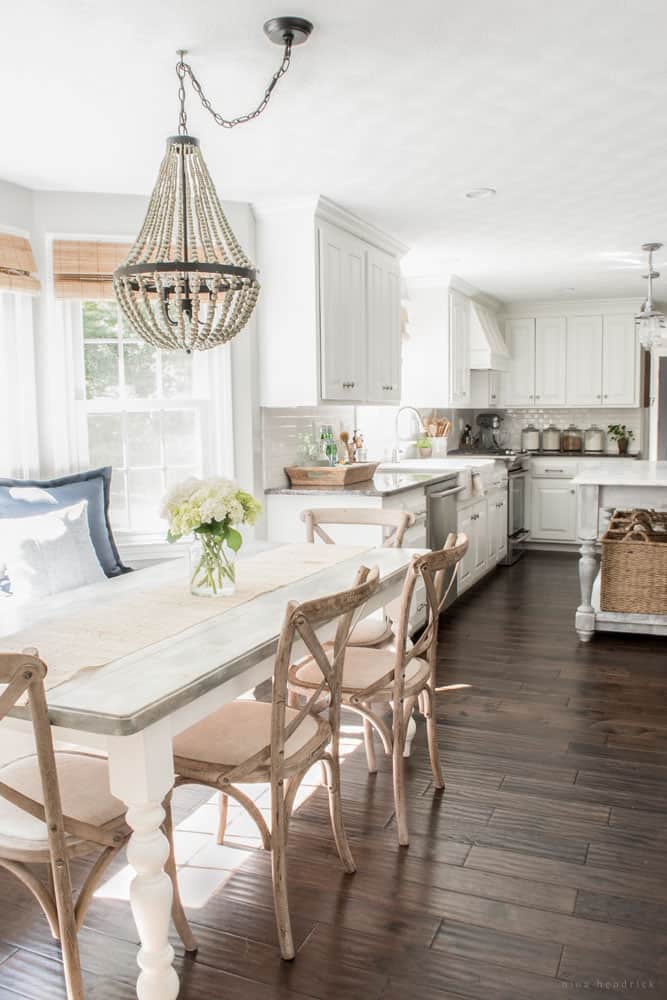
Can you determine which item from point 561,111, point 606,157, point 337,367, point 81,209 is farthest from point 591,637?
point 81,209

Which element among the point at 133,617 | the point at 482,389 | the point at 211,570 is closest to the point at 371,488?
the point at 211,570

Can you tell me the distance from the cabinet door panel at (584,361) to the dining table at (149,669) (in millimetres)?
5868

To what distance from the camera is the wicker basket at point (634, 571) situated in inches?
186

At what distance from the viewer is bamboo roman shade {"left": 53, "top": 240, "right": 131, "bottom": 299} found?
4113 mm

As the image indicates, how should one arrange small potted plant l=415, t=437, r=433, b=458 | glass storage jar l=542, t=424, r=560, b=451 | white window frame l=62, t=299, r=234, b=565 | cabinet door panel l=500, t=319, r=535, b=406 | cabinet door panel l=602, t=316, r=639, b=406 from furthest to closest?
glass storage jar l=542, t=424, r=560, b=451
cabinet door panel l=500, t=319, r=535, b=406
cabinet door panel l=602, t=316, r=639, b=406
small potted plant l=415, t=437, r=433, b=458
white window frame l=62, t=299, r=234, b=565

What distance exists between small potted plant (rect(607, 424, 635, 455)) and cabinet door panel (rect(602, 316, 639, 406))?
0.36 metres

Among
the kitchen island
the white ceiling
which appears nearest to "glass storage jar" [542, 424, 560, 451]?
the kitchen island

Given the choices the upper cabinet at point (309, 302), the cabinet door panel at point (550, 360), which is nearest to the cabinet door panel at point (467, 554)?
the upper cabinet at point (309, 302)

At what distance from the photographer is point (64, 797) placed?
1.94m

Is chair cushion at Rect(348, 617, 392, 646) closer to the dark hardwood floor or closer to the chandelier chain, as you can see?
the dark hardwood floor

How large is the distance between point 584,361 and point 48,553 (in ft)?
20.5

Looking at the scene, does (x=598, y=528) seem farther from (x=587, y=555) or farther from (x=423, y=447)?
(x=423, y=447)

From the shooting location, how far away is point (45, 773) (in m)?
1.67

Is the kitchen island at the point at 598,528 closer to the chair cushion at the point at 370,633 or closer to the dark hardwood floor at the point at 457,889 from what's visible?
the dark hardwood floor at the point at 457,889
